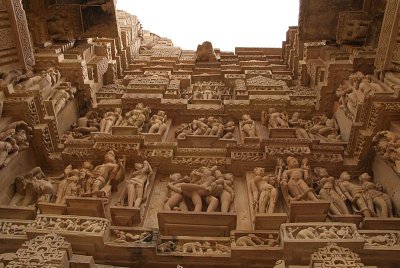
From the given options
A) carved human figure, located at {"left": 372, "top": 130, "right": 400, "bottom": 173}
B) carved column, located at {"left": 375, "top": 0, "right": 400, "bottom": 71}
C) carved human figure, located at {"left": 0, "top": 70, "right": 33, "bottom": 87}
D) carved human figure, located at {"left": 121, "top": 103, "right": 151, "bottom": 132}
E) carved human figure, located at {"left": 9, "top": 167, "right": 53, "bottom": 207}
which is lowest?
carved human figure, located at {"left": 9, "top": 167, "right": 53, "bottom": 207}

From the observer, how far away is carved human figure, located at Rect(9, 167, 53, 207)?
27.1 ft

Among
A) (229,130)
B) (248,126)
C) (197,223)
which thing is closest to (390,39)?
(248,126)

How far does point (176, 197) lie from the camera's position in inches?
309

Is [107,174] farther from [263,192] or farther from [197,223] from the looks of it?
[263,192]

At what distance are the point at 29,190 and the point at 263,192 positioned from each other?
441 cm

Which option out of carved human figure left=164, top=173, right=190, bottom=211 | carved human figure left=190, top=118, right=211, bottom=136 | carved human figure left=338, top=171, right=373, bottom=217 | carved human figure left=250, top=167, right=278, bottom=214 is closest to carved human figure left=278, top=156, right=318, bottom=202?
carved human figure left=250, top=167, right=278, bottom=214

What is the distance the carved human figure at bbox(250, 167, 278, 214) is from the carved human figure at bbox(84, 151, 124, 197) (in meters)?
2.62

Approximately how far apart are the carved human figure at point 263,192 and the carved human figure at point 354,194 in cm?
132

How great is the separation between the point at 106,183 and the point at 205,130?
3.04m

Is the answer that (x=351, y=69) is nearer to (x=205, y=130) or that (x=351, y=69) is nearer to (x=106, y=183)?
(x=205, y=130)

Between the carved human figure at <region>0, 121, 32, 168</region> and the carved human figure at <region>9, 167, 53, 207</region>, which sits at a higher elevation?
the carved human figure at <region>0, 121, 32, 168</region>

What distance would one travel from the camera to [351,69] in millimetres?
11656

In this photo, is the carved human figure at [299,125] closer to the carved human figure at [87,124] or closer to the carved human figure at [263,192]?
the carved human figure at [263,192]

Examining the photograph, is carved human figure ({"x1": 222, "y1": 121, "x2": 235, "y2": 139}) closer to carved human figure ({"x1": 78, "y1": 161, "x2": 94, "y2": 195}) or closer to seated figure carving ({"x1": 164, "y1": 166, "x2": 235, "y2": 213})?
seated figure carving ({"x1": 164, "y1": 166, "x2": 235, "y2": 213})
